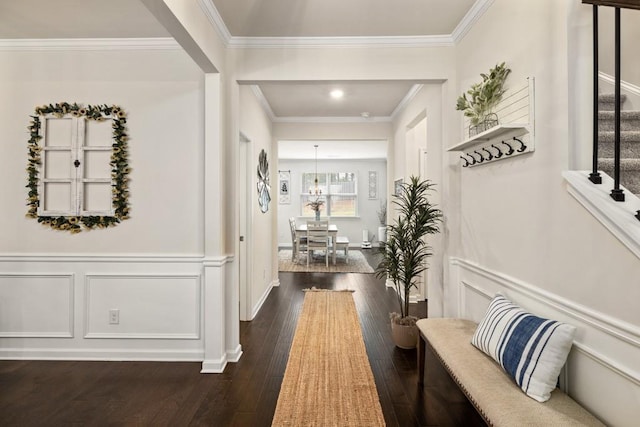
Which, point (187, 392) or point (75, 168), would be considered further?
point (75, 168)

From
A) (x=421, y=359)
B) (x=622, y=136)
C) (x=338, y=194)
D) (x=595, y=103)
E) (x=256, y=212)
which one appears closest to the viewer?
(x=595, y=103)

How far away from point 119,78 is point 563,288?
336 centimetres

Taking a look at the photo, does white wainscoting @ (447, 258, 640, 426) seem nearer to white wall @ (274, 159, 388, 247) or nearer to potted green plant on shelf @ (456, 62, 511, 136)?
potted green plant on shelf @ (456, 62, 511, 136)

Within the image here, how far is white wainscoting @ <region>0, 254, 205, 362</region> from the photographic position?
2699mm

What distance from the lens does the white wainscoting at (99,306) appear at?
2.70 meters

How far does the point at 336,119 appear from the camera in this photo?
17.3 ft

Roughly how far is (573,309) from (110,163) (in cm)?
320

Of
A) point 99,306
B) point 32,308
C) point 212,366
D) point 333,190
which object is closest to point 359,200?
→ point 333,190

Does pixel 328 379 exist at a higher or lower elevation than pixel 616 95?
lower

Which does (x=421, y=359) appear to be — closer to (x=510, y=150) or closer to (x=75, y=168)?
(x=510, y=150)

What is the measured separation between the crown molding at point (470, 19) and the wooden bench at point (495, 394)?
85.9 inches

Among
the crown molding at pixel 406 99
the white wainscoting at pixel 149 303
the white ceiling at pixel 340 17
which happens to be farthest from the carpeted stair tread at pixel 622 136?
the white wainscoting at pixel 149 303

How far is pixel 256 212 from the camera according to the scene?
4164 mm

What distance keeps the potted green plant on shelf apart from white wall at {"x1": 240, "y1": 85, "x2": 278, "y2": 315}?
7.09 feet
